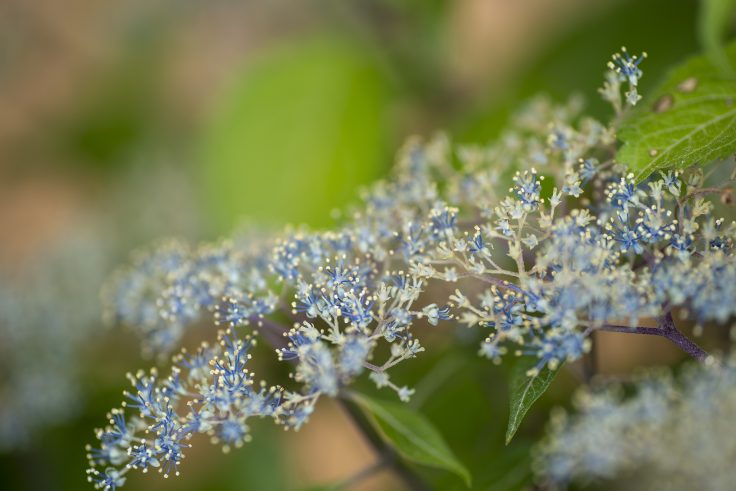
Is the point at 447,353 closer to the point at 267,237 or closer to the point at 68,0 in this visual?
the point at 267,237

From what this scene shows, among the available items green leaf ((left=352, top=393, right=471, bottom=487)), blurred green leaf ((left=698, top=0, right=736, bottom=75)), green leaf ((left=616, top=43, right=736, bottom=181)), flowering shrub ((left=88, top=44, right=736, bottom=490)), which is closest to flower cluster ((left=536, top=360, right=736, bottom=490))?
flowering shrub ((left=88, top=44, right=736, bottom=490))

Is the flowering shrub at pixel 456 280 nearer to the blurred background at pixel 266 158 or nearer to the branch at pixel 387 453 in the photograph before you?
the branch at pixel 387 453

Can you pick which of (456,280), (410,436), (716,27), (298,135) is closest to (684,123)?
(716,27)

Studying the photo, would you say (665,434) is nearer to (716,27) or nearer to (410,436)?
(410,436)

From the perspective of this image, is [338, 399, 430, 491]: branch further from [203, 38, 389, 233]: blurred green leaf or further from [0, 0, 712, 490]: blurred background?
[203, 38, 389, 233]: blurred green leaf

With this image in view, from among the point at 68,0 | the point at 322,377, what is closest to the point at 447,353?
the point at 322,377
